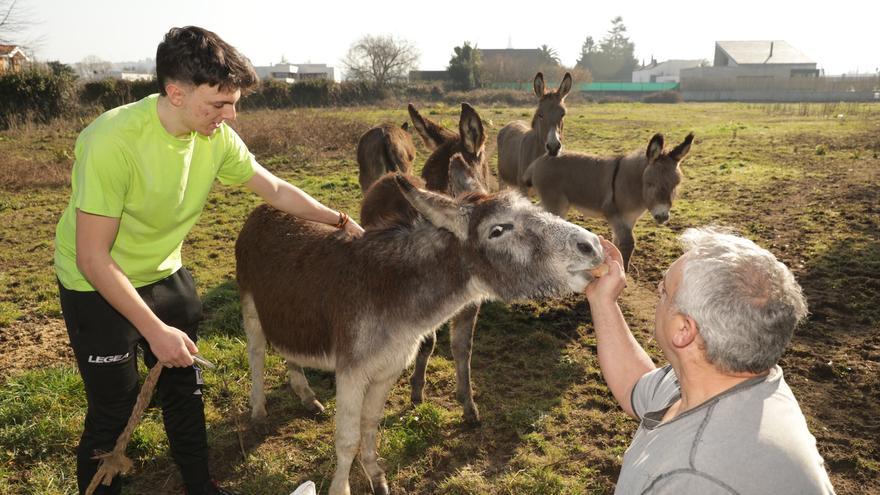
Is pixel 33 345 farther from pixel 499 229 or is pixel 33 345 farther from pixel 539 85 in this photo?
pixel 539 85

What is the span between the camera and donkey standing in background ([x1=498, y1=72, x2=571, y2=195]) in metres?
10.2

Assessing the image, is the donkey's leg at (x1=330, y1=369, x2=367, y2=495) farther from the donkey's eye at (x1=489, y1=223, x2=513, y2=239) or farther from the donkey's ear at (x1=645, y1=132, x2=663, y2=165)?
the donkey's ear at (x1=645, y1=132, x2=663, y2=165)

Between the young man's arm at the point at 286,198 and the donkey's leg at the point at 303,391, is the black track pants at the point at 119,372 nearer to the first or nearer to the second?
the young man's arm at the point at 286,198

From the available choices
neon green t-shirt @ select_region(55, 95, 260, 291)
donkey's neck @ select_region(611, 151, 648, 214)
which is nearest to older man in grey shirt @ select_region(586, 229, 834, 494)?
neon green t-shirt @ select_region(55, 95, 260, 291)

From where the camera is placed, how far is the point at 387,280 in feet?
11.8

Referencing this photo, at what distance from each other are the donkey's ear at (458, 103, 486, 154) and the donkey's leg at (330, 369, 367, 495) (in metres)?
3.19

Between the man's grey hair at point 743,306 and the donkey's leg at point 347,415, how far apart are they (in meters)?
2.27

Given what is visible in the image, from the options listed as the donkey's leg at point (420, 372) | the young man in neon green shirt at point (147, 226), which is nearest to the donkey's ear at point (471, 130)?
the donkey's leg at point (420, 372)

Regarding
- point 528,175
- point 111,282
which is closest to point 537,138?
point 528,175

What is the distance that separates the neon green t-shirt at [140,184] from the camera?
2.61m

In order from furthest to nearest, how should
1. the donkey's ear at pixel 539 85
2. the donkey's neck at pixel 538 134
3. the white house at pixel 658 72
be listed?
1. the white house at pixel 658 72
2. the donkey's ear at pixel 539 85
3. the donkey's neck at pixel 538 134

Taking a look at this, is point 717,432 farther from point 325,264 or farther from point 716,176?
point 716,176

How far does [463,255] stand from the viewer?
3467 millimetres

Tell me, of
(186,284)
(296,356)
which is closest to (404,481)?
(296,356)
